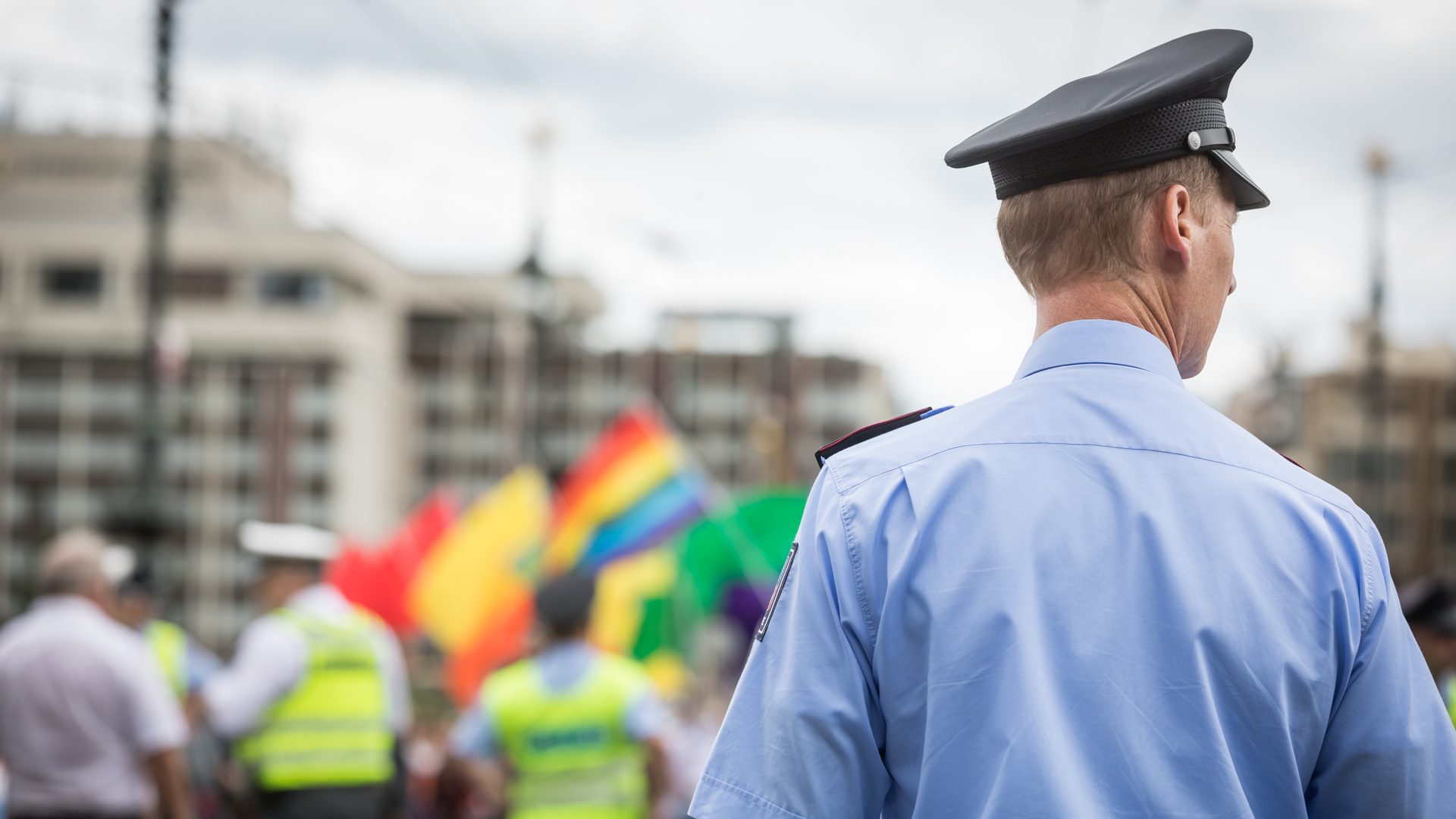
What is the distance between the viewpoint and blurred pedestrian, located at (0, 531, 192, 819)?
6.26 meters

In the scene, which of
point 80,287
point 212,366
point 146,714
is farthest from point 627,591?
point 80,287

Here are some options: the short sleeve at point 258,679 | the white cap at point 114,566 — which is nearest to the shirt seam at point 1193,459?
the white cap at point 114,566

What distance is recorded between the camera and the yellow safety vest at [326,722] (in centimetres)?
730

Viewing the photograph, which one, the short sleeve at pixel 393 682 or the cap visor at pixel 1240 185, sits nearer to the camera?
the cap visor at pixel 1240 185

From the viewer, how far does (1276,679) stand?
153 centimetres

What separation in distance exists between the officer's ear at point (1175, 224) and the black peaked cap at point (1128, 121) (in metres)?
0.04

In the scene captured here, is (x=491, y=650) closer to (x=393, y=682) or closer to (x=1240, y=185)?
(x=393, y=682)

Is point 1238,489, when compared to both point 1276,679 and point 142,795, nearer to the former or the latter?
point 1276,679

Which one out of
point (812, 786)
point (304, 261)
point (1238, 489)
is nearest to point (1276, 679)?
point (1238, 489)

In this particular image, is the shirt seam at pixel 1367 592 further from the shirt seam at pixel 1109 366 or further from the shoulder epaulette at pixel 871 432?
the shoulder epaulette at pixel 871 432

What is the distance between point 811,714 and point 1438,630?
5.35 meters

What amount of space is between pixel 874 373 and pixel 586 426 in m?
17.9

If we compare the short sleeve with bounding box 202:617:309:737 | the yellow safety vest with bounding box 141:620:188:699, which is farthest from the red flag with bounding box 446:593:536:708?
the short sleeve with bounding box 202:617:309:737

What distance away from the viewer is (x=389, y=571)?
16.8 metres
